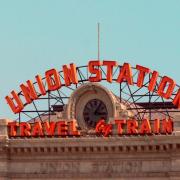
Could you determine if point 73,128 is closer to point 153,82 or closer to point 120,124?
point 120,124

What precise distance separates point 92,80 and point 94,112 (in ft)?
11.4

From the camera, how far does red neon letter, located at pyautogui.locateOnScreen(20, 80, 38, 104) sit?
121m

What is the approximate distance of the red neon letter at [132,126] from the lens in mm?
113062

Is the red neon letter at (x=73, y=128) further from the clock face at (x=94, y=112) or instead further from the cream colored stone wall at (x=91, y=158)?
the clock face at (x=94, y=112)

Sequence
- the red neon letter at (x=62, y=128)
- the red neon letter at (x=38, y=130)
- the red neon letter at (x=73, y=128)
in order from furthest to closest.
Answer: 1. the red neon letter at (x=38, y=130)
2. the red neon letter at (x=62, y=128)
3. the red neon letter at (x=73, y=128)

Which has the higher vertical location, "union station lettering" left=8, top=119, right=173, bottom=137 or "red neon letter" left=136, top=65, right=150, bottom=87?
"red neon letter" left=136, top=65, right=150, bottom=87

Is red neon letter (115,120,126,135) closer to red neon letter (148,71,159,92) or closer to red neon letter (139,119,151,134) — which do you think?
red neon letter (139,119,151,134)

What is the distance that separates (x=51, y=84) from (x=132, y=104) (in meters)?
9.76

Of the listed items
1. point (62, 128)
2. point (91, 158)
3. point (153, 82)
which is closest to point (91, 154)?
point (91, 158)

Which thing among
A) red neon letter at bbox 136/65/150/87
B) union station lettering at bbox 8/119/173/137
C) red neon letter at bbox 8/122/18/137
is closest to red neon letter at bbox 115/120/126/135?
union station lettering at bbox 8/119/173/137

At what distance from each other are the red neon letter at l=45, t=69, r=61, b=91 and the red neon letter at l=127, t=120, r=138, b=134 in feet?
35.3

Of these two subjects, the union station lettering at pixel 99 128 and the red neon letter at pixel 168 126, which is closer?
the red neon letter at pixel 168 126

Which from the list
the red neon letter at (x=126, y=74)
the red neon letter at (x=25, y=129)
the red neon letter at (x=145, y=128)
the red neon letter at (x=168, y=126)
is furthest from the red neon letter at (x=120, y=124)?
the red neon letter at (x=25, y=129)

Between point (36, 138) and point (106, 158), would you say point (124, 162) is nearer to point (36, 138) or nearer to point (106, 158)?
point (106, 158)
